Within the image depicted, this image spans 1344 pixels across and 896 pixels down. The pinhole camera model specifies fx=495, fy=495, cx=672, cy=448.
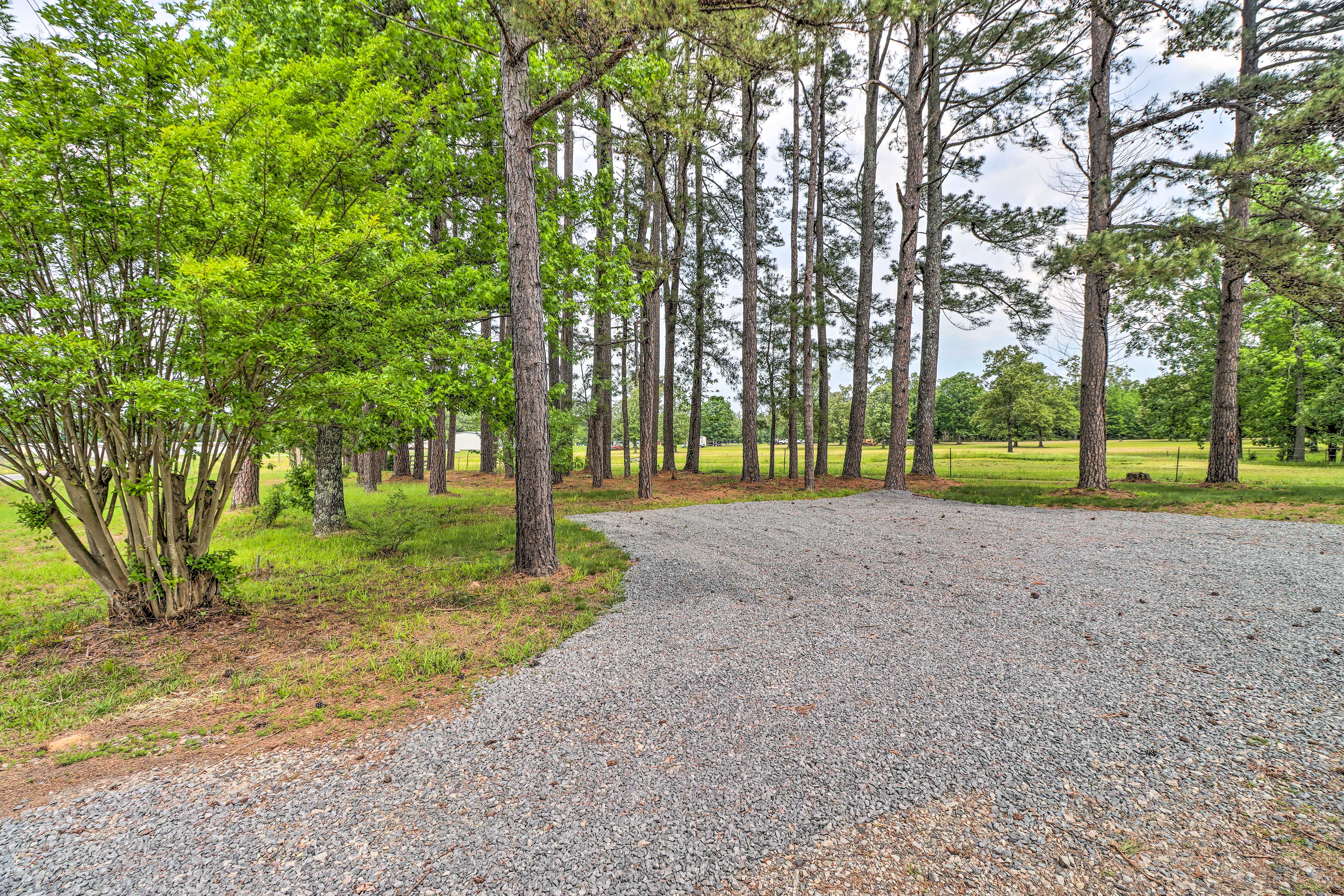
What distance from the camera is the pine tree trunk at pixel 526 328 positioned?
20.0 ft

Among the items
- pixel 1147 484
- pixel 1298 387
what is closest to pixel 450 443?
pixel 1147 484

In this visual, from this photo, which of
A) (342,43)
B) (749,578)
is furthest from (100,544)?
(342,43)

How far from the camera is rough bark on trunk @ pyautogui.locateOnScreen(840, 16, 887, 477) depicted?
630 inches

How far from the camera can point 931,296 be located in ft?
54.4

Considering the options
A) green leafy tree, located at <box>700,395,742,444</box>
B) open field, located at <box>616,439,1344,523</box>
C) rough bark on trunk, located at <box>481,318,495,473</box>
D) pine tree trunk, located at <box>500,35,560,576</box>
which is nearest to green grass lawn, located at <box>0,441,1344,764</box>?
open field, located at <box>616,439,1344,523</box>

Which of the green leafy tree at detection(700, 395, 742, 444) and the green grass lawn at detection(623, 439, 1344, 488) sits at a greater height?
the green leafy tree at detection(700, 395, 742, 444)

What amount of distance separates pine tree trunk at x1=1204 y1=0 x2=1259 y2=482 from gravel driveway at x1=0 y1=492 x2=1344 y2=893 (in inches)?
422

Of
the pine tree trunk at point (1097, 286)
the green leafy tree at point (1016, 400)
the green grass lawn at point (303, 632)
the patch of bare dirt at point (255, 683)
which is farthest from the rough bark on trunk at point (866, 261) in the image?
the green leafy tree at point (1016, 400)

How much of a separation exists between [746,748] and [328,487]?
29.2ft

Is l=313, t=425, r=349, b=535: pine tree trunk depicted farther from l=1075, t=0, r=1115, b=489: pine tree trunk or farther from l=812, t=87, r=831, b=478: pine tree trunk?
l=1075, t=0, r=1115, b=489: pine tree trunk

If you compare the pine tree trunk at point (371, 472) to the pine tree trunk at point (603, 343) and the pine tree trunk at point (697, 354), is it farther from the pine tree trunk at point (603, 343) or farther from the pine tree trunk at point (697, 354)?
the pine tree trunk at point (697, 354)

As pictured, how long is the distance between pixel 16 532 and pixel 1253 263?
892 inches

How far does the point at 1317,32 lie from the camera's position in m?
11.5

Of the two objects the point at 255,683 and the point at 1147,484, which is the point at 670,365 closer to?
the point at 1147,484
